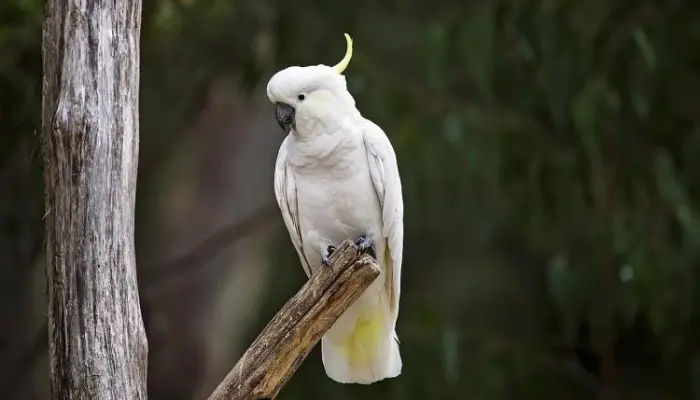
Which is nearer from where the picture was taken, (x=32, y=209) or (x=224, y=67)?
(x=32, y=209)

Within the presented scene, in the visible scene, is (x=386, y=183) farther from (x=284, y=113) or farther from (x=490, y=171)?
(x=490, y=171)

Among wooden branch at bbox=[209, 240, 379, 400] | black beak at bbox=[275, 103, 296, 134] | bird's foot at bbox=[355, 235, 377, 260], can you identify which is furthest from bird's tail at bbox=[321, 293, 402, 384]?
black beak at bbox=[275, 103, 296, 134]

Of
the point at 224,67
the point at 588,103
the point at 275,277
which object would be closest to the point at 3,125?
the point at 224,67

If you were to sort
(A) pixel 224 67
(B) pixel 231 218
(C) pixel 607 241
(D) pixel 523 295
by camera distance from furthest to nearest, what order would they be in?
1. (B) pixel 231 218
2. (D) pixel 523 295
3. (A) pixel 224 67
4. (C) pixel 607 241

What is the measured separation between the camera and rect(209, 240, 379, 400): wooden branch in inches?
73.9

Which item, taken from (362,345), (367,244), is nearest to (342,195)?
(367,244)

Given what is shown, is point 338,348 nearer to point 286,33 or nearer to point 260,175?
point 286,33

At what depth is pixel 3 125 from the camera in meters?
3.11

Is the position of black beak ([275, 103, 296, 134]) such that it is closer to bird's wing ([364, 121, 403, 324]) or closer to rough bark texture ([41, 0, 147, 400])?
bird's wing ([364, 121, 403, 324])

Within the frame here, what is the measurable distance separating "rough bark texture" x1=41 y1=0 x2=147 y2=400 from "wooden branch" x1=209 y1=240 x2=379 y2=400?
0.19 meters

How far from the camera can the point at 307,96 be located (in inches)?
80.0

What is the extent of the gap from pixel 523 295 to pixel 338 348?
1.81 meters

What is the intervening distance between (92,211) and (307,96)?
1.56ft

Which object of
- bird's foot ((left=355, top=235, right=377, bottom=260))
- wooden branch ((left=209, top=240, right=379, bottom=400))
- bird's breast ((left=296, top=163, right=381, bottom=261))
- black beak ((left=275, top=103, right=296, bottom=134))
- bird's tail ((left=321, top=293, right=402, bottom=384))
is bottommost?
bird's tail ((left=321, top=293, right=402, bottom=384))
